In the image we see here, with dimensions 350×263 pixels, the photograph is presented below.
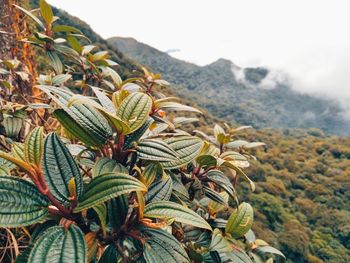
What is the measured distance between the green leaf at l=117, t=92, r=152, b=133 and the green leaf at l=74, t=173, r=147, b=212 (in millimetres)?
182

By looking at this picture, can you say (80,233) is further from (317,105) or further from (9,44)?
(317,105)

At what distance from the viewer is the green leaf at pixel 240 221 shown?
1156 millimetres

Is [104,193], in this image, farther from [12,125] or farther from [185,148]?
[12,125]

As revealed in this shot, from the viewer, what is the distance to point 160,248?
0.75 meters

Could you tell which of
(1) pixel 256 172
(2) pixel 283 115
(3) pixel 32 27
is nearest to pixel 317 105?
(2) pixel 283 115

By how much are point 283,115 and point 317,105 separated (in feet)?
114

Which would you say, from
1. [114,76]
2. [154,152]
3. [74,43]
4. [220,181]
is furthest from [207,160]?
[74,43]

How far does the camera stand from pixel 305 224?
14.7 metres

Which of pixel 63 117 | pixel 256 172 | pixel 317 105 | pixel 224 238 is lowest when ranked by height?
pixel 256 172

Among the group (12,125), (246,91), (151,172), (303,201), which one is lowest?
(303,201)

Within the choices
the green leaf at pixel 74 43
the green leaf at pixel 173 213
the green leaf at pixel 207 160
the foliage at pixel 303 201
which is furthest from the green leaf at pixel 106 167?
the foliage at pixel 303 201

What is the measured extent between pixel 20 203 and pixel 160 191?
1.27 feet

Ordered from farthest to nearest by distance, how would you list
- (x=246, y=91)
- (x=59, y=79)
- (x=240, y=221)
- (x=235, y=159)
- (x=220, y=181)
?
(x=246, y=91) < (x=59, y=79) < (x=235, y=159) < (x=220, y=181) < (x=240, y=221)

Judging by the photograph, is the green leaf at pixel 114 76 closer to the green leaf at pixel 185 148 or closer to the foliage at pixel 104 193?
the foliage at pixel 104 193
